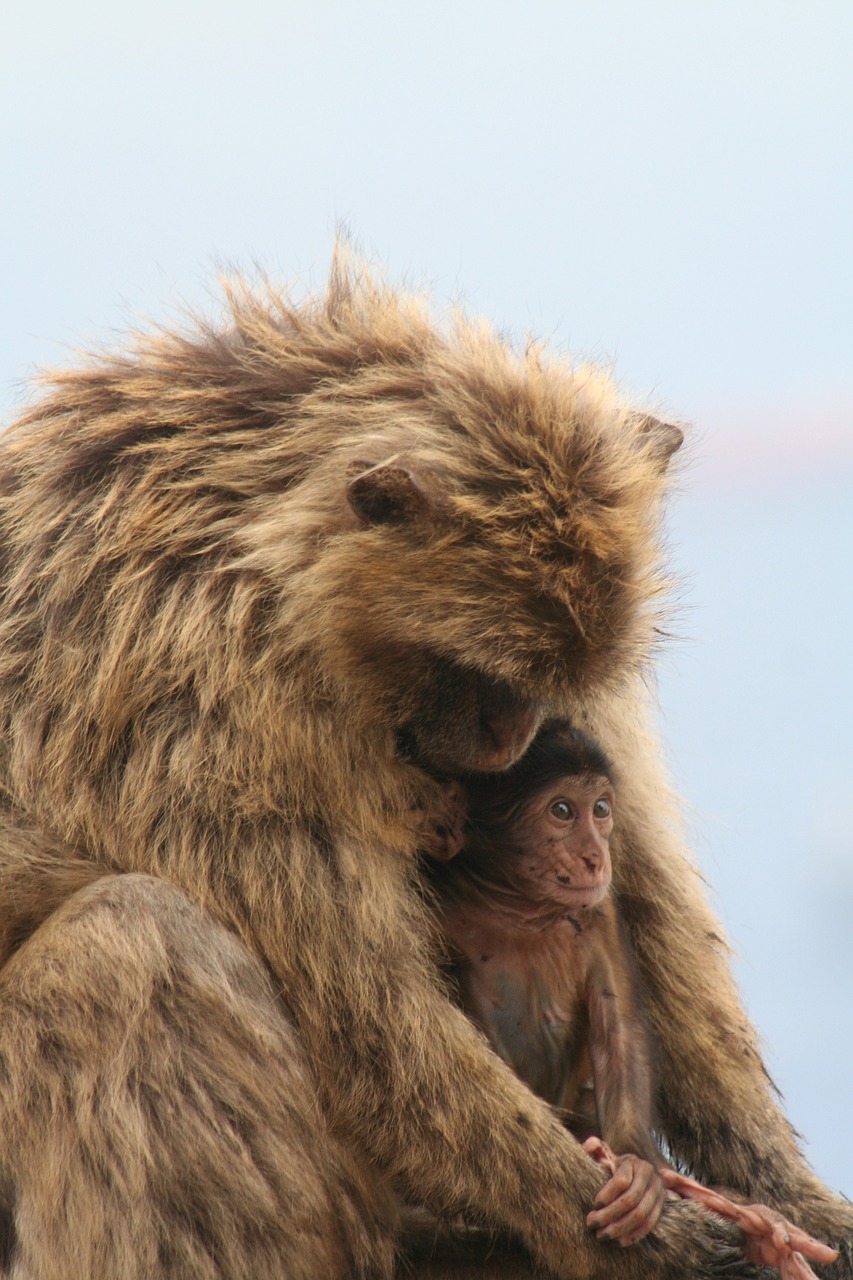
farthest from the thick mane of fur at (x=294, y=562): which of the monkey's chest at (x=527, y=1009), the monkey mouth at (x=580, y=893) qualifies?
the monkey's chest at (x=527, y=1009)

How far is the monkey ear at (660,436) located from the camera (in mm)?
3401

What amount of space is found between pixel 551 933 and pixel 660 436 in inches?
43.4

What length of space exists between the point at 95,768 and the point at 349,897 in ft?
1.83

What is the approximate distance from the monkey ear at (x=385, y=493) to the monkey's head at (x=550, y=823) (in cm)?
69

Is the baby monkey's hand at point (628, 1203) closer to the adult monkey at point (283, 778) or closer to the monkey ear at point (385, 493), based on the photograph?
the adult monkey at point (283, 778)

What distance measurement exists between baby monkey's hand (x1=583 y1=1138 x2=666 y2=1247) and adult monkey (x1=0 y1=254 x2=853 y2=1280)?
47 millimetres

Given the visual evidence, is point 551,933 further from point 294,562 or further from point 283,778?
point 294,562

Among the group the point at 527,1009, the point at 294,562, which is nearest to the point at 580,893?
the point at 527,1009

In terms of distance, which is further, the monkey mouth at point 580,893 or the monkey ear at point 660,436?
the monkey ear at point 660,436

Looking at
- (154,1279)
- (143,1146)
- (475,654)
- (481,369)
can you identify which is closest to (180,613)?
(475,654)

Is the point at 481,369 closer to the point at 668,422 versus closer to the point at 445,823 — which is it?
the point at 668,422

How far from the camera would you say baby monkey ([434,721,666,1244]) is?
10.8ft

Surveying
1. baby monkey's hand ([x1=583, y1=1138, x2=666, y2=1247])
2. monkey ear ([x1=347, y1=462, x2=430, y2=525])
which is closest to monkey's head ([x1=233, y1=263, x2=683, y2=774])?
monkey ear ([x1=347, y1=462, x2=430, y2=525])

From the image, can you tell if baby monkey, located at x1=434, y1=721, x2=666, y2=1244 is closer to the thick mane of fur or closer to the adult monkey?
the adult monkey
